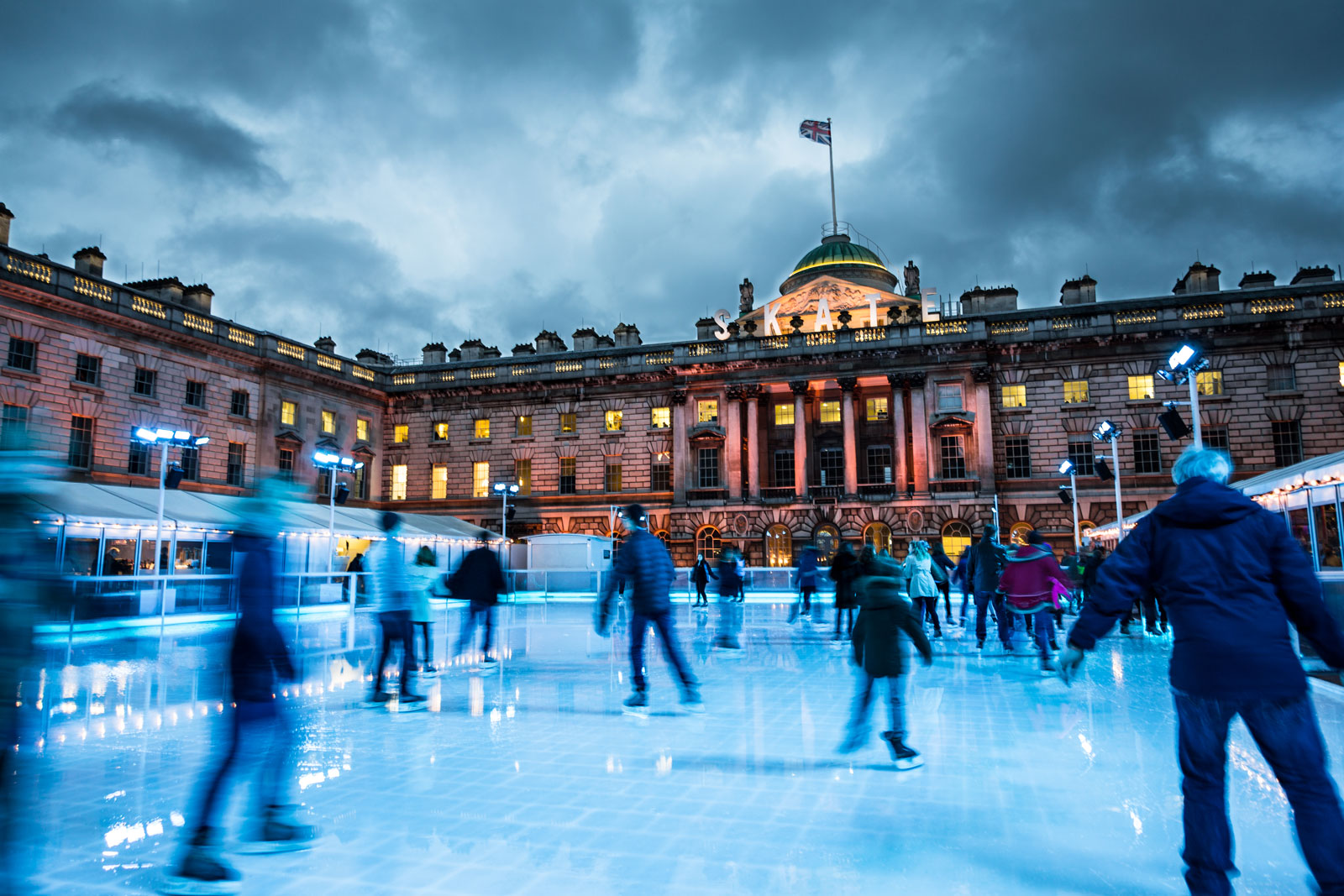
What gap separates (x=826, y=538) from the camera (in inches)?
1609

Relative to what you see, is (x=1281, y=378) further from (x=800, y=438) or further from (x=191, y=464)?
(x=191, y=464)

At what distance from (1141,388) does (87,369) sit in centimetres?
4513

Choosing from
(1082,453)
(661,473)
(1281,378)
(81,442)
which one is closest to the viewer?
(81,442)

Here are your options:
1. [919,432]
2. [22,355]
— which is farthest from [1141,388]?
[22,355]

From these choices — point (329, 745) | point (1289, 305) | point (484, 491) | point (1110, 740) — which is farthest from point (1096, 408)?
point (329, 745)

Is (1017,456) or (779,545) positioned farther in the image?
(779,545)

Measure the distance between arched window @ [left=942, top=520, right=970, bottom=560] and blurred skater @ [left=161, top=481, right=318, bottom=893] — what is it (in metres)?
37.4

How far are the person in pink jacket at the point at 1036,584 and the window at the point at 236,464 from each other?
36.2m

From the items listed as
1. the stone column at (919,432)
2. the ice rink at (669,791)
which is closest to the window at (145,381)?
the ice rink at (669,791)

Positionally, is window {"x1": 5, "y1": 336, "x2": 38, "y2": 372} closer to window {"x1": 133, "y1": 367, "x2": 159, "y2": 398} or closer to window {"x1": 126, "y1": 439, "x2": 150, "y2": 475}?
window {"x1": 133, "y1": 367, "x2": 159, "y2": 398}

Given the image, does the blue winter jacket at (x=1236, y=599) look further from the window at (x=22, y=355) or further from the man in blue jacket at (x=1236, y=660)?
the window at (x=22, y=355)

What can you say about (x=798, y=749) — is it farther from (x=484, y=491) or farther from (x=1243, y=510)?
(x=484, y=491)

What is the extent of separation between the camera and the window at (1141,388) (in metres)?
38.3

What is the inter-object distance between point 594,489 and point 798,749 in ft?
129
